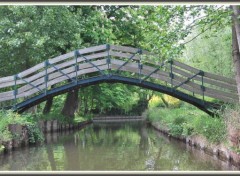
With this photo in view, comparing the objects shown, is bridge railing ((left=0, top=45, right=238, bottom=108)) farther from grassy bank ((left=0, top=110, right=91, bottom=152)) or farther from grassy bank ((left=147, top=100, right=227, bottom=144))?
grassy bank ((left=0, top=110, right=91, bottom=152))

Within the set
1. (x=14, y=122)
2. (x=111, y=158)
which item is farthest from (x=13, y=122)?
(x=111, y=158)

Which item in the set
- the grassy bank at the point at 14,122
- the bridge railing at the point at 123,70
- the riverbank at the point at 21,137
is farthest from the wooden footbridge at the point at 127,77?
the riverbank at the point at 21,137

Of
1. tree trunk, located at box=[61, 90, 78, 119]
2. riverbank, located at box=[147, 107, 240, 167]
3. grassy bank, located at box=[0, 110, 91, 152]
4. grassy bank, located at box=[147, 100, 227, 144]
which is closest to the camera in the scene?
riverbank, located at box=[147, 107, 240, 167]

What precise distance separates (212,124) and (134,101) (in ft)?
106

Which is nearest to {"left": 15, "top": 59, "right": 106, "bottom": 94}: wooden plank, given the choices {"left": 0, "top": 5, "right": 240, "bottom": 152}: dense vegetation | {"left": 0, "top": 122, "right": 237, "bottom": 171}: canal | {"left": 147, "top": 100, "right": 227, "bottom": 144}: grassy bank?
{"left": 0, "top": 5, "right": 240, "bottom": 152}: dense vegetation

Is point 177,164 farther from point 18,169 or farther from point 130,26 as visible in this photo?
point 130,26

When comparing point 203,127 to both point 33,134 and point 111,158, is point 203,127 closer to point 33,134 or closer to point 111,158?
point 111,158

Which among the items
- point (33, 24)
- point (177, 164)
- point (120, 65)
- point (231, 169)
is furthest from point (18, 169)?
point (33, 24)

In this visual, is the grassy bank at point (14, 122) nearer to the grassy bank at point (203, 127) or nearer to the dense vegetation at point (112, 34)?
the dense vegetation at point (112, 34)

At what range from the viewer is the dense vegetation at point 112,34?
1052cm

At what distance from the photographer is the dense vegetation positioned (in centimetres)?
1052

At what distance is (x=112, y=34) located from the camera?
→ 62.3 ft

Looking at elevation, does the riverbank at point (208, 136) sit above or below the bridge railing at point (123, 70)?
below

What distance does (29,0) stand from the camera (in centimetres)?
917
